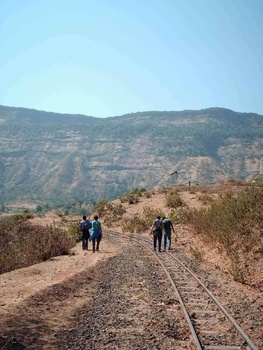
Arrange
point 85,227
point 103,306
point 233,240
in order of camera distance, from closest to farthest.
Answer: point 103,306 → point 233,240 → point 85,227

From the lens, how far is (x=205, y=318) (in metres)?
8.72

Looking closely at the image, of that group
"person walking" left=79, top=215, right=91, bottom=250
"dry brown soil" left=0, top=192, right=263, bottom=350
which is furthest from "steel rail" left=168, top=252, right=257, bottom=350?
"person walking" left=79, top=215, right=91, bottom=250

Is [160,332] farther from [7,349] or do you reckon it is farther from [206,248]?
[206,248]

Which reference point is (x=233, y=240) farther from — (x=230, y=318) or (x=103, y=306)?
(x=103, y=306)

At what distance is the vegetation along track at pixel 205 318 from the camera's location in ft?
23.4

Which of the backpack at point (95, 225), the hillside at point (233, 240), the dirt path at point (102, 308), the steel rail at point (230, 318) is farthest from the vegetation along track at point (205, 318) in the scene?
the backpack at point (95, 225)

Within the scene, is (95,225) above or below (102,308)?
above

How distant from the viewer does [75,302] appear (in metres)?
10.3

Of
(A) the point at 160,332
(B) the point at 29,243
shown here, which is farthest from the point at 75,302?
(B) the point at 29,243

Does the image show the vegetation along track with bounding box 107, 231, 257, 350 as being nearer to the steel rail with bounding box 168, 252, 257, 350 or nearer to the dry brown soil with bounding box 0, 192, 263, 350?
the steel rail with bounding box 168, 252, 257, 350

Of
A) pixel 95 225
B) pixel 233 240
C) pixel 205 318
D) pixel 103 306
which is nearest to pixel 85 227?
pixel 95 225

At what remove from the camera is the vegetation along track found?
713 cm

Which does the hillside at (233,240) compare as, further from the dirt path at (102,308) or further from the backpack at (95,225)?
the backpack at (95,225)

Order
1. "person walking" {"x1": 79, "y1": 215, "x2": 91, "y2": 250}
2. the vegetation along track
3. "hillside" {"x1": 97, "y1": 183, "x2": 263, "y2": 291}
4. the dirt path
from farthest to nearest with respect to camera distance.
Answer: "person walking" {"x1": 79, "y1": 215, "x2": 91, "y2": 250} → "hillside" {"x1": 97, "y1": 183, "x2": 263, "y2": 291} → the dirt path → the vegetation along track
